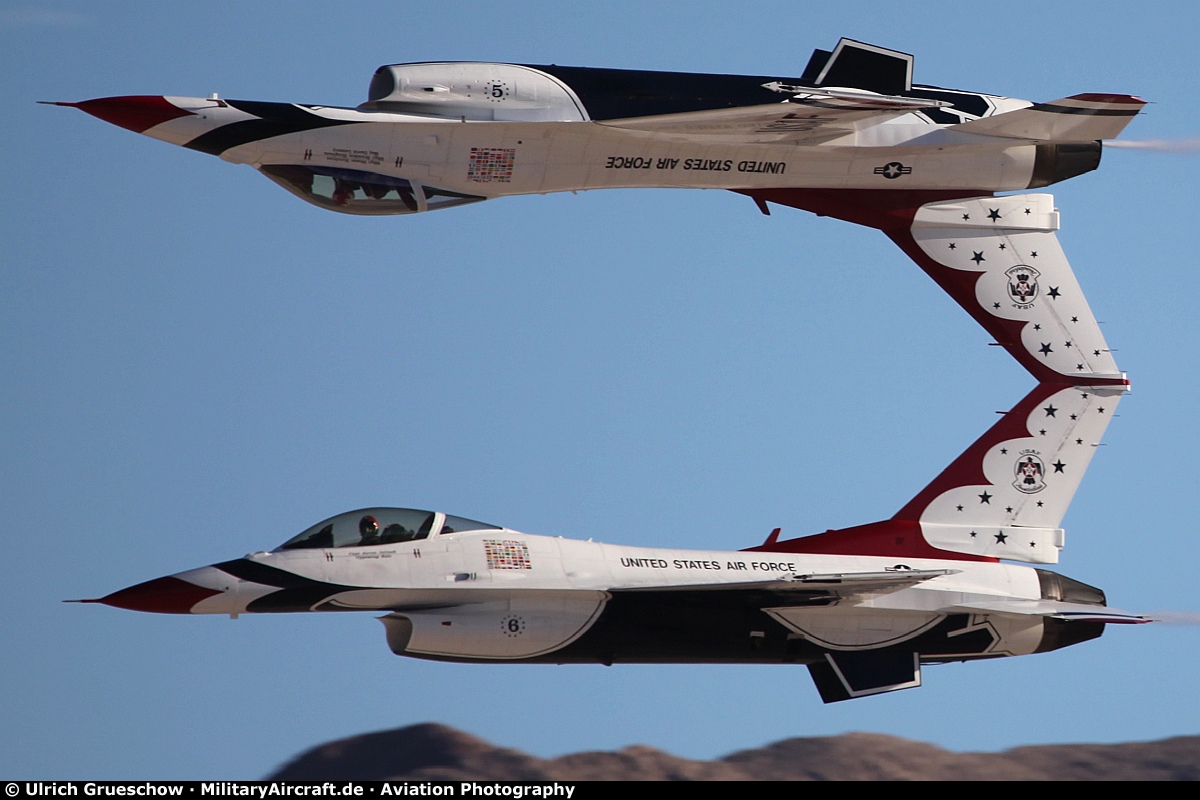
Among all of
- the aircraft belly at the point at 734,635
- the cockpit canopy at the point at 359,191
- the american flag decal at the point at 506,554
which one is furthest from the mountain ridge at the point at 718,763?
the cockpit canopy at the point at 359,191

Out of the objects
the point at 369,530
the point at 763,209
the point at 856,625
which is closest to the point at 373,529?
the point at 369,530

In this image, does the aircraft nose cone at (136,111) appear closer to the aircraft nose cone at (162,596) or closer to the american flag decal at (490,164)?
the american flag decal at (490,164)

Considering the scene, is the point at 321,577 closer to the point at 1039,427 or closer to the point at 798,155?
the point at 798,155

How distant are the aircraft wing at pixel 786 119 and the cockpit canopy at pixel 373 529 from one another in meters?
5.29

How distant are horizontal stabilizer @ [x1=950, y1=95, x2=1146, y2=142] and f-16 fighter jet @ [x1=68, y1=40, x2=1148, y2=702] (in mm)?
33

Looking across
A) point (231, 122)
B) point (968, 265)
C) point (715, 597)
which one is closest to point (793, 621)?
point (715, 597)

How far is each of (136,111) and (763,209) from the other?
799cm

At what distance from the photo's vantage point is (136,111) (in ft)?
73.7

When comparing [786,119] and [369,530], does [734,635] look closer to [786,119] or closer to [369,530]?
[369,530]

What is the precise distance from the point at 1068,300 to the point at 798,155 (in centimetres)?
439

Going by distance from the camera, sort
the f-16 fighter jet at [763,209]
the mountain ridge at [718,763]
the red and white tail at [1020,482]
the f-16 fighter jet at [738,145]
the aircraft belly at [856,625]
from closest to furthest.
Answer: the f-16 fighter jet at [763,209] < the f-16 fighter jet at [738,145] < the aircraft belly at [856,625] < the red and white tail at [1020,482] < the mountain ridge at [718,763]

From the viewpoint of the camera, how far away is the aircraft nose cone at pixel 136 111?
22.4m

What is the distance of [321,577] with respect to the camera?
2255cm
